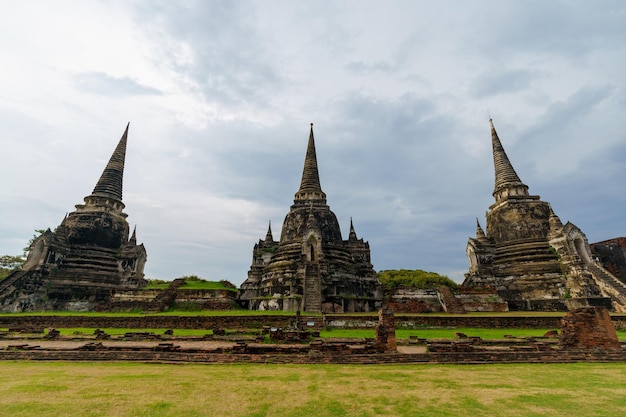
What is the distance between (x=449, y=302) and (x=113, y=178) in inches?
1271

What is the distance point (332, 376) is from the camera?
695cm

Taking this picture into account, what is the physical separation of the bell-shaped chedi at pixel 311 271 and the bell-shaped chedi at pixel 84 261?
36.7 ft

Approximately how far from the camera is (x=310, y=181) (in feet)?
108

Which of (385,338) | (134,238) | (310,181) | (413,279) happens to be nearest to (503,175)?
(413,279)

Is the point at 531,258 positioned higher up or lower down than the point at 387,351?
higher up

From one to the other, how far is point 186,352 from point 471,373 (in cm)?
747

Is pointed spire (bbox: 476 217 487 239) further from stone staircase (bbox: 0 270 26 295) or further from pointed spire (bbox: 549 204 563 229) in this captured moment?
stone staircase (bbox: 0 270 26 295)

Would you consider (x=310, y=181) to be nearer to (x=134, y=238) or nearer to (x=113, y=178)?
(x=134, y=238)

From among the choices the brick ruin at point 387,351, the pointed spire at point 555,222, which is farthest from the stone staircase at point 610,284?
the brick ruin at point 387,351

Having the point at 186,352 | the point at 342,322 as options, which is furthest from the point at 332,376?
the point at 342,322

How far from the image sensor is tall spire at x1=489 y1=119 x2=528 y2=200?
→ 29906mm

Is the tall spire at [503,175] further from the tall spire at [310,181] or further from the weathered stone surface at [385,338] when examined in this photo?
the weathered stone surface at [385,338]

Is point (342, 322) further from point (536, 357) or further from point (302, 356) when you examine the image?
point (536, 357)

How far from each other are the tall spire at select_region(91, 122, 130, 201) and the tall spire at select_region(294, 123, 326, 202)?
57.9 feet
